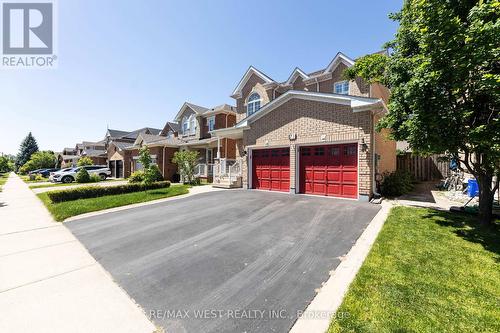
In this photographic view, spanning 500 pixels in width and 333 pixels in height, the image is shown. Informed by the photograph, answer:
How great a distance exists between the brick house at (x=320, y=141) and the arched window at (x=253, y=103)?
4.12 meters

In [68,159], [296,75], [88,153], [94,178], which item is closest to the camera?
[296,75]

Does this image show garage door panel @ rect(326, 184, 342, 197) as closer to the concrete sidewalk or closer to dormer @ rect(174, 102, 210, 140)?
the concrete sidewalk

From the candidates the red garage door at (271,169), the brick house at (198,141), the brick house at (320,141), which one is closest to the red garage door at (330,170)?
the brick house at (320,141)

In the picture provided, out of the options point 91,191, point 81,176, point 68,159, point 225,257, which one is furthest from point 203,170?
point 68,159

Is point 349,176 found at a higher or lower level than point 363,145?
lower

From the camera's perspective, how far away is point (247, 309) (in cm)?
295

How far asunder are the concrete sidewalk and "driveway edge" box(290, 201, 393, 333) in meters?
1.93

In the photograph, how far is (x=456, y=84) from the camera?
5.13m

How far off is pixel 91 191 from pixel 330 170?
13.5 metres

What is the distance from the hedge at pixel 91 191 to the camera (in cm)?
1134

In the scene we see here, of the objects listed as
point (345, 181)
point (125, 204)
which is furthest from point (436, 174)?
point (125, 204)

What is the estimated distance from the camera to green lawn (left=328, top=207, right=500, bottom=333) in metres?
2.62

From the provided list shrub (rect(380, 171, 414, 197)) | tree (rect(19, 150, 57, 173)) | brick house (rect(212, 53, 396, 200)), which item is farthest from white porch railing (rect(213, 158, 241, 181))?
tree (rect(19, 150, 57, 173))

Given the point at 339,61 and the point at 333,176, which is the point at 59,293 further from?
the point at 339,61
